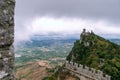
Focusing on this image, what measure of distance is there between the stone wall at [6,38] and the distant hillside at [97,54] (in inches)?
1662

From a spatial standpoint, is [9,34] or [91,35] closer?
[9,34]

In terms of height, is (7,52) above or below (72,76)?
above

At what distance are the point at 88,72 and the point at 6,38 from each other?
42.7 meters

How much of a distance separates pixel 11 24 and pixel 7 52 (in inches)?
26.0

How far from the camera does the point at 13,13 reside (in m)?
6.62

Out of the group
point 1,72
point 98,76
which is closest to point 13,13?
point 1,72

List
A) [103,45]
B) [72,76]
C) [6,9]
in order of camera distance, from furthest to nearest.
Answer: [103,45] < [72,76] < [6,9]

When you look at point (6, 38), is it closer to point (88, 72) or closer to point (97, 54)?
point (88, 72)

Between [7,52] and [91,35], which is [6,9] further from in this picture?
[91,35]

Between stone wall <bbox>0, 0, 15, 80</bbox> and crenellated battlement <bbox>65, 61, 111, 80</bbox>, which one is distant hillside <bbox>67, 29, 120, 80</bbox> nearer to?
crenellated battlement <bbox>65, 61, 111, 80</bbox>

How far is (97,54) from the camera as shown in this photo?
182 ft

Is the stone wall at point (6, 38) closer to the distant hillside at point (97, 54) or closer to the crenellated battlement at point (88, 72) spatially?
the crenellated battlement at point (88, 72)

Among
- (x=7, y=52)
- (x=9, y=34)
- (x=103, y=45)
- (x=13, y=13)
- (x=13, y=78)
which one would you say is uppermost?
(x=13, y=13)

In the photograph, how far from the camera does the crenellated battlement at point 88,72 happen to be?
46575mm
